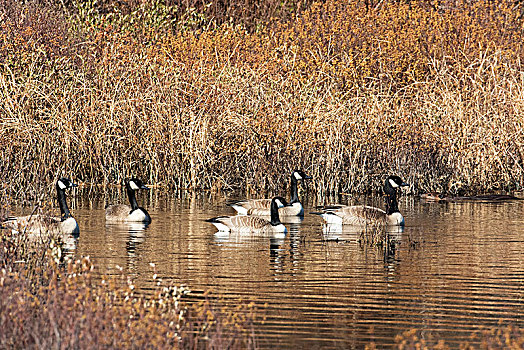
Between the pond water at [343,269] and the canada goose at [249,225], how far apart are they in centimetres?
31

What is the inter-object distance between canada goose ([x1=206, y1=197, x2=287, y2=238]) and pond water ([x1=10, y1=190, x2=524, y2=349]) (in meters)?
0.31

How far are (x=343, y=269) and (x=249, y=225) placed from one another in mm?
4165

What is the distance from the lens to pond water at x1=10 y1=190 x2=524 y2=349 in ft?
32.1

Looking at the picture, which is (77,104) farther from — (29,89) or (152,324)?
(152,324)

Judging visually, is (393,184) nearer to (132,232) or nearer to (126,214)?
(126,214)

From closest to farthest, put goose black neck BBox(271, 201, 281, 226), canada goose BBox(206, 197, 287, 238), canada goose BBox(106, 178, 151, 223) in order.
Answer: canada goose BBox(206, 197, 287, 238)
goose black neck BBox(271, 201, 281, 226)
canada goose BBox(106, 178, 151, 223)

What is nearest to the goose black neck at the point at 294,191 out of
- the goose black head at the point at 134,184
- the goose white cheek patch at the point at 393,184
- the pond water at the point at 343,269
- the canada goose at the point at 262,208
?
the canada goose at the point at 262,208

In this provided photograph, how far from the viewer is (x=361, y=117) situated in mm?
22422

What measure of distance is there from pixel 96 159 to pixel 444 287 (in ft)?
39.9

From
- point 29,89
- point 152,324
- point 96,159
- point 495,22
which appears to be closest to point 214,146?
point 96,159

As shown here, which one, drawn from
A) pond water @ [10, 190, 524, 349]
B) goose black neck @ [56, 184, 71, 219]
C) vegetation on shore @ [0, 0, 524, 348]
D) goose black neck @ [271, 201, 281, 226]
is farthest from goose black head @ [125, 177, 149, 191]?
goose black neck @ [271, 201, 281, 226]

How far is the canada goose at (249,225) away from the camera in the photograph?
16750mm

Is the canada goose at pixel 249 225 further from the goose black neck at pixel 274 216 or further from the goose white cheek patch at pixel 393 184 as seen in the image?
the goose white cheek patch at pixel 393 184

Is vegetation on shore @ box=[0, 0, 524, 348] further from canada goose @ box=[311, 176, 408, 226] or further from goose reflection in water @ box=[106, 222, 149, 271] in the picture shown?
canada goose @ box=[311, 176, 408, 226]
